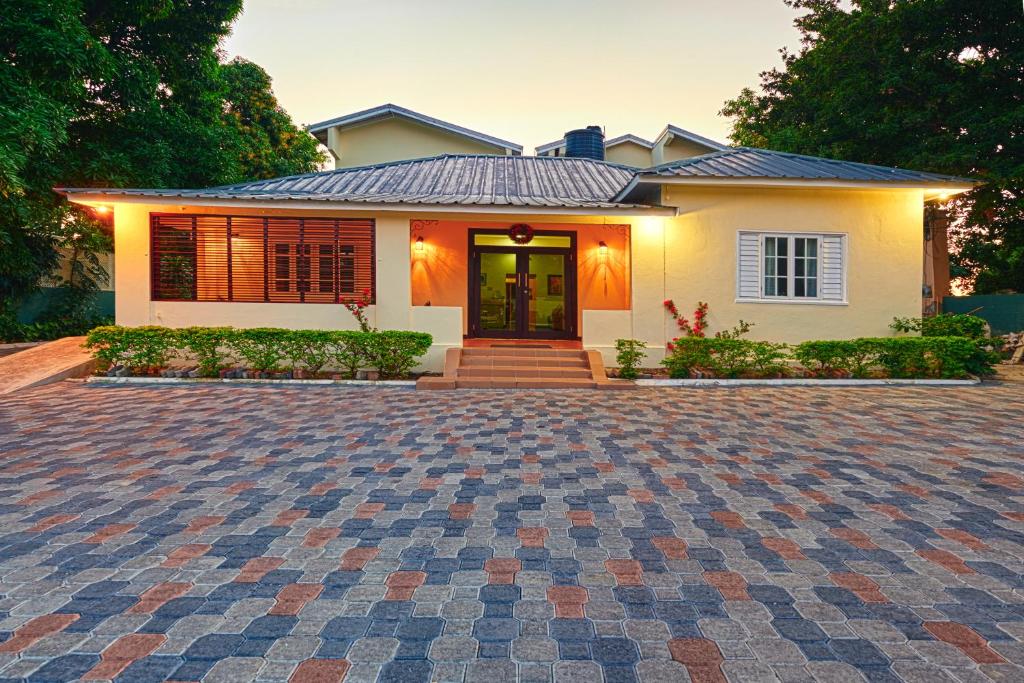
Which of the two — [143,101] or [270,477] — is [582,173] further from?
[270,477]

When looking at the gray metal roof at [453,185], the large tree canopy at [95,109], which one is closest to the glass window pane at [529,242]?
the gray metal roof at [453,185]

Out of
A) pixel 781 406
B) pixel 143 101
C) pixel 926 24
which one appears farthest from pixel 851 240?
pixel 143 101

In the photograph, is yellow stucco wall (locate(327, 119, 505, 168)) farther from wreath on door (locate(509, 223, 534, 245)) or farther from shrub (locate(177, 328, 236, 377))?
shrub (locate(177, 328, 236, 377))

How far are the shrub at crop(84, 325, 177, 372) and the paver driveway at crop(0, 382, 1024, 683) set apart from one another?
13.2 feet

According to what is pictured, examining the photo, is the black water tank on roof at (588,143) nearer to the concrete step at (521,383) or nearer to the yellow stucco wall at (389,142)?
the yellow stucco wall at (389,142)

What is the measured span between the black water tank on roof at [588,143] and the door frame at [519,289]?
6.68 m

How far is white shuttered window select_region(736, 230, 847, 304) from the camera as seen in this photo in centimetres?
1179

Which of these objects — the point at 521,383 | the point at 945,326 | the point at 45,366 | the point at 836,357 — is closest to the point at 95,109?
the point at 45,366

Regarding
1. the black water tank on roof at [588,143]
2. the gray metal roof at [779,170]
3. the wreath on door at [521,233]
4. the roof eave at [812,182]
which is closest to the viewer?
the roof eave at [812,182]

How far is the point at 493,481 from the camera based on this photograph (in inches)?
182

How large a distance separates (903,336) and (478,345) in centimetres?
901

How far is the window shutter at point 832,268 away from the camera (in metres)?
11.8

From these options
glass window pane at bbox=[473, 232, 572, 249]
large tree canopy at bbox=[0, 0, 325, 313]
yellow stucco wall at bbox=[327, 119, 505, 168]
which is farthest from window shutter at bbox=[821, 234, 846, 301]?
large tree canopy at bbox=[0, 0, 325, 313]

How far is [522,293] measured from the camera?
47.4 feet
